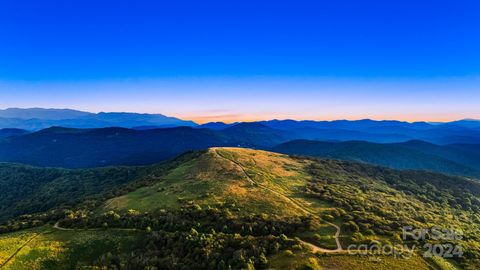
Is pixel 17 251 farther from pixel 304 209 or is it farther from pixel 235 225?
pixel 304 209

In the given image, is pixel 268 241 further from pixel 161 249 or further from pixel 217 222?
pixel 161 249

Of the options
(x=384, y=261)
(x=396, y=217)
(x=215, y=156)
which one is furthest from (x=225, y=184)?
(x=384, y=261)

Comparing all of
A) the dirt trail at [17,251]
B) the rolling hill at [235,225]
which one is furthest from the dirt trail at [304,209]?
the dirt trail at [17,251]

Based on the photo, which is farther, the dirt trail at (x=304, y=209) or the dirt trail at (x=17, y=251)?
the dirt trail at (x=17, y=251)

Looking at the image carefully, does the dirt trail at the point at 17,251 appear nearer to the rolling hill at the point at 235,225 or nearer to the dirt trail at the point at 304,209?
the rolling hill at the point at 235,225

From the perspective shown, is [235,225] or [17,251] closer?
[17,251]

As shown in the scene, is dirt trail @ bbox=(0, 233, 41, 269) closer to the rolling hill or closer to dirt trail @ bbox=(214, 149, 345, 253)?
the rolling hill

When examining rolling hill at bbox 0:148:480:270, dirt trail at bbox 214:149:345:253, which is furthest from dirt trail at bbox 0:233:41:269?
dirt trail at bbox 214:149:345:253

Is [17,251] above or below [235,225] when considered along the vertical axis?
below

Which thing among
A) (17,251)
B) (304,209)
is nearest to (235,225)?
(304,209)

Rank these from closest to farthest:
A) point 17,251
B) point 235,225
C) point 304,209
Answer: point 17,251
point 235,225
point 304,209
